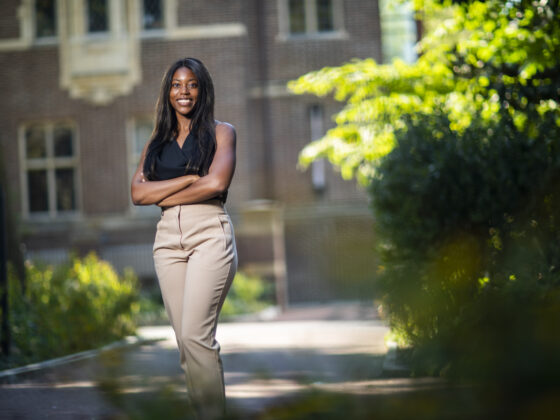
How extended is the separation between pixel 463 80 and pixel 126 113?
13.5 metres

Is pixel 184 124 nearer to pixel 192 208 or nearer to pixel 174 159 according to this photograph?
pixel 174 159

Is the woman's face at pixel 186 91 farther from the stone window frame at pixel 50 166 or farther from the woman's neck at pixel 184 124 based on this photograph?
the stone window frame at pixel 50 166

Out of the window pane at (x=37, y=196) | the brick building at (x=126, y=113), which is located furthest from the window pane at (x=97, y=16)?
the window pane at (x=37, y=196)

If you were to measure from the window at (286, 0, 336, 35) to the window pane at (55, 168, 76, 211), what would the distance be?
23.7ft

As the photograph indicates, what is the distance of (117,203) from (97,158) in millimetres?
1298

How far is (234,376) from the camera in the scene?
6988 millimetres

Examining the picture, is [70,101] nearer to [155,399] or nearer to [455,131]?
[455,131]

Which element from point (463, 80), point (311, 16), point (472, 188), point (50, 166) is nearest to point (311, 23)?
point (311, 16)

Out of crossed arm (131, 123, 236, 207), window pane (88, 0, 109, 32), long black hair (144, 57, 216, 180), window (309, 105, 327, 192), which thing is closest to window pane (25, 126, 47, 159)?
window pane (88, 0, 109, 32)

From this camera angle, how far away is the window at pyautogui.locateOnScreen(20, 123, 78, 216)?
22.3 metres

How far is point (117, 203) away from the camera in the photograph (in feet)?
72.8

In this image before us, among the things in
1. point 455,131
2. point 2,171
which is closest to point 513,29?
point 455,131

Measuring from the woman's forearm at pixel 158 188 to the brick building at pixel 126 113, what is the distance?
17550mm

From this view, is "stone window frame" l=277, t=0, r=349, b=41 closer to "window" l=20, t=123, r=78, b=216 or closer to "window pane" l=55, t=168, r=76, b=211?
"window" l=20, t=123, r=78, b=216
